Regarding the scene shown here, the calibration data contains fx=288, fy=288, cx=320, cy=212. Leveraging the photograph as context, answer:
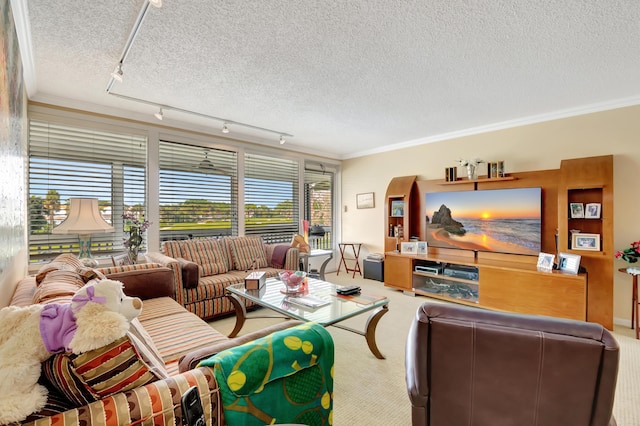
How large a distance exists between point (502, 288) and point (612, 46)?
2542 millimetres

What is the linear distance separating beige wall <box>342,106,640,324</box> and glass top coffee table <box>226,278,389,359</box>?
285cm

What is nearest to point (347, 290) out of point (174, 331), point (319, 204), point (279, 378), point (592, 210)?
point (174, 331)

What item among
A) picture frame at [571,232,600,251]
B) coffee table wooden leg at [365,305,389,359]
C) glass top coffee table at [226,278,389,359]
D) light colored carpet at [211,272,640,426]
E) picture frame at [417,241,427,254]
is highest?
picture frame at [571,232,600,251]

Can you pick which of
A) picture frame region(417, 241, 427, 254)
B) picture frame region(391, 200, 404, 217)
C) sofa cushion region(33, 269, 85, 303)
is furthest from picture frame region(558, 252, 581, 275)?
sofa cushion region(33, 269, 85, 303)

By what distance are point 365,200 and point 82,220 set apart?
14.3 ft

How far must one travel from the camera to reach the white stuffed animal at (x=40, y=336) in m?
0.74

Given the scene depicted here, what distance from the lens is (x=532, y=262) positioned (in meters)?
3.66

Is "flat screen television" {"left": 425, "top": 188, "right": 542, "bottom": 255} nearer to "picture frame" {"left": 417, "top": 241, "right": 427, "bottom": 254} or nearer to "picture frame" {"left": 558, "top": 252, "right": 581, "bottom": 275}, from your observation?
"picture frame" {"left": 417, "top": 241, "right": 427, "bottom": 254}

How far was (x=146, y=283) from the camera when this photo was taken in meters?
2.69

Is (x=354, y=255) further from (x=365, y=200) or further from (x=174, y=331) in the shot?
(x=174, y=331)

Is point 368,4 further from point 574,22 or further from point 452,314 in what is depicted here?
point 452,314

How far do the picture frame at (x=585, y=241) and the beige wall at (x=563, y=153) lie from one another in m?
0.37

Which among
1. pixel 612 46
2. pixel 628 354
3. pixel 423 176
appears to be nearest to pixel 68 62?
pixel 612 46

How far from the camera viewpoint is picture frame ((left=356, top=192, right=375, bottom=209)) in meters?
5.62
